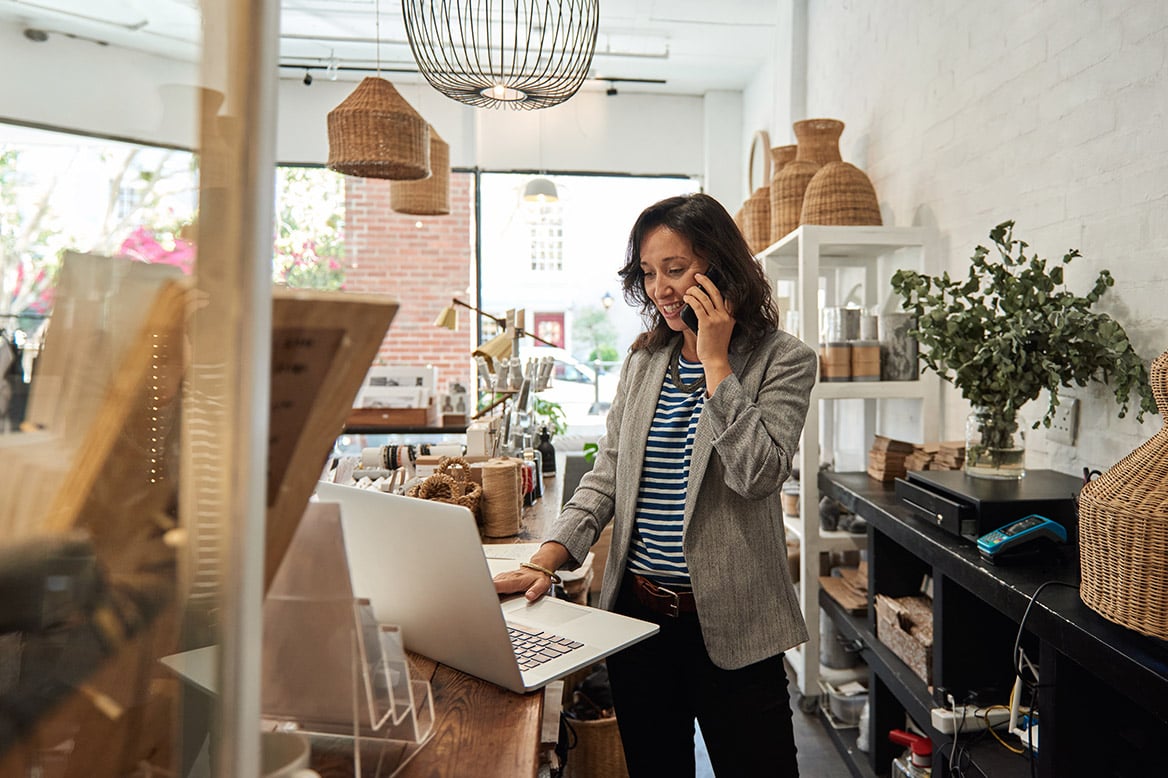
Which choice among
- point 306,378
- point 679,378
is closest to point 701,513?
point 679,378

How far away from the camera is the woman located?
4.83 ft

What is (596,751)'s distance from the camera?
2.23 m

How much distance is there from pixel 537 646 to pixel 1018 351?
4.24ft

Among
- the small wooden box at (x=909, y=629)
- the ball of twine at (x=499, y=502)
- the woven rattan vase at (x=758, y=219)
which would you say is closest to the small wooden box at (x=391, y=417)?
the woven rattan vase at (x=758, y=219)

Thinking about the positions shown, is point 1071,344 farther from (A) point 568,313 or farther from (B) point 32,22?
(A) point 568,313

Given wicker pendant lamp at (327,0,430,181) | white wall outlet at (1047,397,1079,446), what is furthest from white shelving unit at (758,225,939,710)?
wicker pendant lamp at (327,0,430,181)

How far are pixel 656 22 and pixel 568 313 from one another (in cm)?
238

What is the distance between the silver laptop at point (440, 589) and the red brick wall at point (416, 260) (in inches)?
205

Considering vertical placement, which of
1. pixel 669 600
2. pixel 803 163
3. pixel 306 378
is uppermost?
pixel 803 163

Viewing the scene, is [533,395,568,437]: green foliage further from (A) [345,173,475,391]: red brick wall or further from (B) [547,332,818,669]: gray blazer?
(B) [547,332,818,669]: gray blazer

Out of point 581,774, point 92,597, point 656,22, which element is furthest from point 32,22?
point 656,22

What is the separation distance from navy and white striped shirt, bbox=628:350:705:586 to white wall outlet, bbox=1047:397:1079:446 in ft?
3.34

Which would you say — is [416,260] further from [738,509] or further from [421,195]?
[738,509]

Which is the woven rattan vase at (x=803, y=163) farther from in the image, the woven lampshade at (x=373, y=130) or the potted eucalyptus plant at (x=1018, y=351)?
the woven lampshade at (x=373, y=130)
